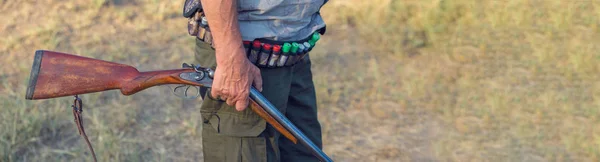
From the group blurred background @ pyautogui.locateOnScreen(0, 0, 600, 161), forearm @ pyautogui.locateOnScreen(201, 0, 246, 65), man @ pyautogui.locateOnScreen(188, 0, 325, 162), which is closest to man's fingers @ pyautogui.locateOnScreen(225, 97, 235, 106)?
man @ pyautogui.locateOnScreen(188, 0, 325, 162)

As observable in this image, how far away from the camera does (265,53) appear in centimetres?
222

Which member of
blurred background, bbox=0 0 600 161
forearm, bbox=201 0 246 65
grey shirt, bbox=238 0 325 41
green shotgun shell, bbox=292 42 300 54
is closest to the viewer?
forearm, bbox=201 0 246 65

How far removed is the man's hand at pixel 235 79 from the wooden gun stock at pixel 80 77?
0.22 feet

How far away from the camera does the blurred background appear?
3.72 m

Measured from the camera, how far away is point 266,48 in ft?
7.27

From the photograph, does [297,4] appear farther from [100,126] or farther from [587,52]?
[587,52]

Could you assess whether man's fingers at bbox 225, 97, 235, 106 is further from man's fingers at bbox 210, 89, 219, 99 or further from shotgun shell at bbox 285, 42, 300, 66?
shotgun shell at bbox 285, 42, 300, 66

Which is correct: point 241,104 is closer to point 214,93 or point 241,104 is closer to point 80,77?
point 214,93

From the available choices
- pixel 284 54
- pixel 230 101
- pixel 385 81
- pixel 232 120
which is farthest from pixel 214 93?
pixel 385 81

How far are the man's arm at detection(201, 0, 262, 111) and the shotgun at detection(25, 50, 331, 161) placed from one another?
5 centimetres

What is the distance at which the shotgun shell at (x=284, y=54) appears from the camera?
7.36 feet

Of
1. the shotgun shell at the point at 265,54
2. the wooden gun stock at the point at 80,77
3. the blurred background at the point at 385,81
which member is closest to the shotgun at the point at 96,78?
the wooden gun stock at the point at 80,77

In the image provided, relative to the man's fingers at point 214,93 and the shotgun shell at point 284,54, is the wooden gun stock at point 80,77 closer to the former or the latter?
the man's fingers at point 214,93

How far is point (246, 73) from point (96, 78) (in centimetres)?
45
